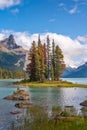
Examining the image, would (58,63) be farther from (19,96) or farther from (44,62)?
(19,96)

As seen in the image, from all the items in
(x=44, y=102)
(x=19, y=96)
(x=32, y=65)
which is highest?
(x=32, y=65)

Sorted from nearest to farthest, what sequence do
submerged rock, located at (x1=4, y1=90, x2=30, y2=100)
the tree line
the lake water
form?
the lake water → submerged rock, located at (x1=4, y1=90, x2=30, y2=100) → the tree line

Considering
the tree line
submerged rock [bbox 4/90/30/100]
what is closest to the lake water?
submerged rock [bbox 4/90/30/100]

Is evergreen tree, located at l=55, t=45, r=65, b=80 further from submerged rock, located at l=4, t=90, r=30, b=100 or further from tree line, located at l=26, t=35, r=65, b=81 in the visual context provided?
submerged rock, located at l=4, t=90, r=30, b=100

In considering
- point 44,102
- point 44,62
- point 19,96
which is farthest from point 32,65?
point 44,102

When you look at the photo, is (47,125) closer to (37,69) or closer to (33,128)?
(33,128)

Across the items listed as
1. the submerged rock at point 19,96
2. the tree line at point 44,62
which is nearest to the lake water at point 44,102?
the submerged rock at point 19,96

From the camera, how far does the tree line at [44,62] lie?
115500 mm

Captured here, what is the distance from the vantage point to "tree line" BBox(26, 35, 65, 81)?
115500mm

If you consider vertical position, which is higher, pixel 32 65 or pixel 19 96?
pixel 32 65

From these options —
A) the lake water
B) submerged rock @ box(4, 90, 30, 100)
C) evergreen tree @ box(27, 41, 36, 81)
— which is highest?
evergreen tree @ box(27, 41, 36, 81)

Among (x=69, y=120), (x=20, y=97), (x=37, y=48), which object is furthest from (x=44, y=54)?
(x=69, y=120)

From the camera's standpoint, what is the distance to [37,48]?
391ft

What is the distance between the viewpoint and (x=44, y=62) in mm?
122250
